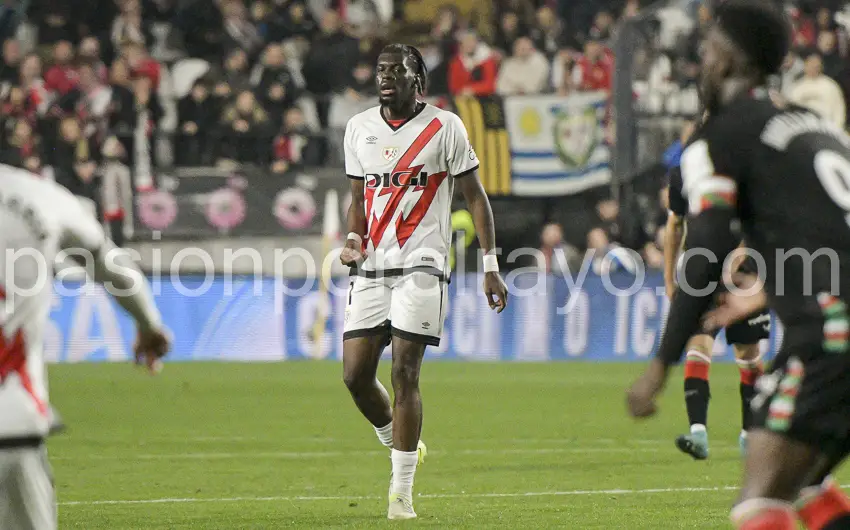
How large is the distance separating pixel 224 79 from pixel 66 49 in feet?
8.09

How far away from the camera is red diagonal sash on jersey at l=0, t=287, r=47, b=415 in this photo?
4.08 metres

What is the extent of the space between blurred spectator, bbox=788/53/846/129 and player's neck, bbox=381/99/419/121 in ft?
44.2

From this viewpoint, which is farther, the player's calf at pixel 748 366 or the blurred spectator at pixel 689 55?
→ the blurred spectator at pixel 689 55

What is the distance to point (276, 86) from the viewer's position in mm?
22297

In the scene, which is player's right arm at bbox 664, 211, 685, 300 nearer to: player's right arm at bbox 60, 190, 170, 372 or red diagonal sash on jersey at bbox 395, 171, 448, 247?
red diagonal sash on jersey at bbox 395, 171, 448, 247

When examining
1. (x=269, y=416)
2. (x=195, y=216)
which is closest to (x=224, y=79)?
(x=195, y=216)

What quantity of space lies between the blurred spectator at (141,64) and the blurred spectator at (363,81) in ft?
9.25

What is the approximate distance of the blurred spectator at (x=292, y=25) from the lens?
2369 centimetres

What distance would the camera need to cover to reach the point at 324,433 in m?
12.3

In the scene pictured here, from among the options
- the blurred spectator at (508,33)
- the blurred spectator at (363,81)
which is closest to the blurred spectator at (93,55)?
the blurred spectator at (363,81)

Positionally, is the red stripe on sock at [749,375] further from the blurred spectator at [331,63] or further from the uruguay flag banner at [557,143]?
the blurred spectator at [331,63]

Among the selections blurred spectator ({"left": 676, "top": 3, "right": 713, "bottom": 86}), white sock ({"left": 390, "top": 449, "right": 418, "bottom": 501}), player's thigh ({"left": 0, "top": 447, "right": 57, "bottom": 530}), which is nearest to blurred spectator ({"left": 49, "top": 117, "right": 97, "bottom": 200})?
blurred spectator ({"left": 676, "top": 3, "right": 713, "bottom": 86})

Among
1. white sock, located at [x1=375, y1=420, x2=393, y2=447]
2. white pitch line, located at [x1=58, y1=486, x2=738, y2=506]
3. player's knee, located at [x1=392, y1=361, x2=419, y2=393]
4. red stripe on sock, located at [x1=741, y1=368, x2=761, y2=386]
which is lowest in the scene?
white pitch line, located at [x1=58, y1=486, x2=738, y2=506]

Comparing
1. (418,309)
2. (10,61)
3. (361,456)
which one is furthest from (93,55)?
(418,309)
